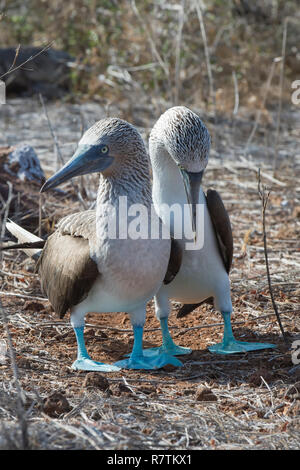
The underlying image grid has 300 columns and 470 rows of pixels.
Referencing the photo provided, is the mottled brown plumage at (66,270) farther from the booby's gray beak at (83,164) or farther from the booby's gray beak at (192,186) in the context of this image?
the booby's gray beak at (192,186)

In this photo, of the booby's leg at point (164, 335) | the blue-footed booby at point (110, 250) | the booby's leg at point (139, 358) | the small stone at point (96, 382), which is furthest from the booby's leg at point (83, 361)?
the booby's leg at point (164, 335)

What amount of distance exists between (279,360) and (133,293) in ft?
2.98

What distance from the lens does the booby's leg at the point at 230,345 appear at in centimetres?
392

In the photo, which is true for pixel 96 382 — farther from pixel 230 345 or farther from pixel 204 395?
pixel 230 345

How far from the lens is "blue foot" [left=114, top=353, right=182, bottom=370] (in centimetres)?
370

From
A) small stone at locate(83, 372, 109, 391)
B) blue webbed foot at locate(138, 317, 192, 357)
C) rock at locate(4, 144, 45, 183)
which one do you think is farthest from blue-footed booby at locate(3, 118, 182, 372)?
rock at locate(4, 144, 45, 183)

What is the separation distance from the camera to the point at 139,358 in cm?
375

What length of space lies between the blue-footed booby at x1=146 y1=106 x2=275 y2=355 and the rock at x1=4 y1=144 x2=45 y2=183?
2.17m

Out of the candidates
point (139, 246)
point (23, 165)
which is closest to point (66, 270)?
point (139, 246)

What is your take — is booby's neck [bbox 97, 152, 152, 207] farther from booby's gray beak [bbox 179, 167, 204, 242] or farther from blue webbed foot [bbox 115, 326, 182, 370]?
blue webbed foot [bbox 115, 326, 182, 370]

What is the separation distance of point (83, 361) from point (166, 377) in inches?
17.3

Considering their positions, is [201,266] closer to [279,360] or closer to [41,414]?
[279,360]

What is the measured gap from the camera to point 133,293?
11.4 feet

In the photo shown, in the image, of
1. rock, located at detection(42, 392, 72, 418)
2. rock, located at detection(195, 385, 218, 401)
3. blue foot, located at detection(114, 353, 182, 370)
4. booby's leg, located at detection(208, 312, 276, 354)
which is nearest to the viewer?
rock, located at detection(42, 392, 72, 418)
